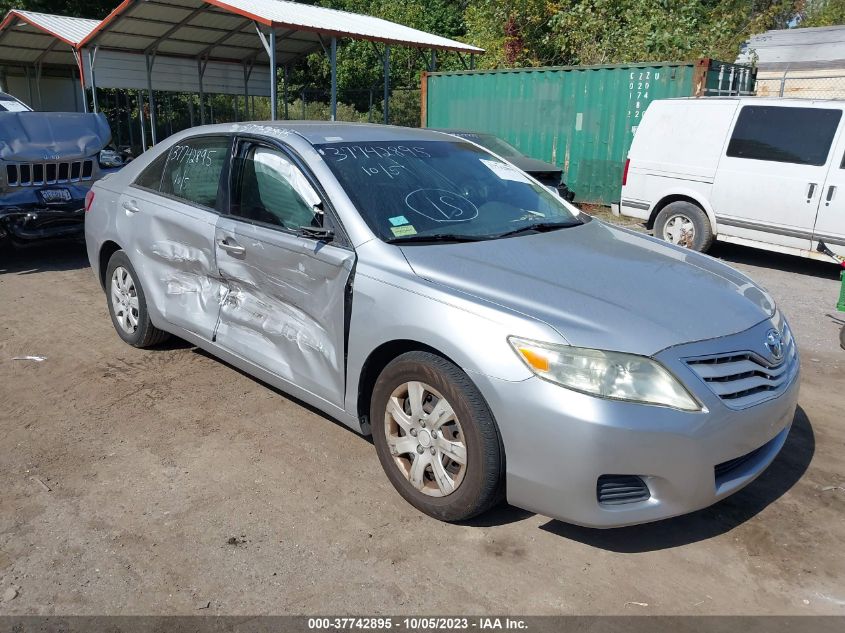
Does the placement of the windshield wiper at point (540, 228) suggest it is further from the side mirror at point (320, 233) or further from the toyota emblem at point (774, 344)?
the toyota emblem at point (774, 344)

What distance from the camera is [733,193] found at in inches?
332

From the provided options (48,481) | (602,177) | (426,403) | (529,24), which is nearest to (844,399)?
(426,403)

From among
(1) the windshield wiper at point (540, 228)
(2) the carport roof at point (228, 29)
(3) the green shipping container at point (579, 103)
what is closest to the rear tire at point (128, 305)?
(1) the windshield wiper at point (540, 228)

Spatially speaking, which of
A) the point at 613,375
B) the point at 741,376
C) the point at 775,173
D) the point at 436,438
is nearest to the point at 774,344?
the point at 741,376

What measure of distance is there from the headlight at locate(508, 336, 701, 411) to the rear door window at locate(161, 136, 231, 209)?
2465 mm

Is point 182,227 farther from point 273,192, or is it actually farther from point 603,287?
point 603,287

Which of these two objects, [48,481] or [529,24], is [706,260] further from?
[529,24]

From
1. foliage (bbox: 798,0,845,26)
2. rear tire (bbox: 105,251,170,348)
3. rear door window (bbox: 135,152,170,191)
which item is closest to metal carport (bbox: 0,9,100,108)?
rear tire (bbox: 105,251,170,348)

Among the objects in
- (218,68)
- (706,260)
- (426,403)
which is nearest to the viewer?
(426,403)

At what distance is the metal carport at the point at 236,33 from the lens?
43.8 feet

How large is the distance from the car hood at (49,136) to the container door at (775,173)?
741 cm

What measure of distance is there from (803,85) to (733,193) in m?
16.7

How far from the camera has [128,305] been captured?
5.18 m

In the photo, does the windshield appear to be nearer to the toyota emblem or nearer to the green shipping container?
the toyota emblem
